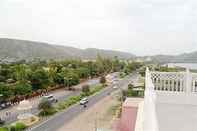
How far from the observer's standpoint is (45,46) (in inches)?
3698

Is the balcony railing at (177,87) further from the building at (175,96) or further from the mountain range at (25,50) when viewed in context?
the mountain range at (25,50)

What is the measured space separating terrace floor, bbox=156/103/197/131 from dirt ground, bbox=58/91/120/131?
8.77m

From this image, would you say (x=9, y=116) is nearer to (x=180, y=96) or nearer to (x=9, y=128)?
(x=9, y=128)

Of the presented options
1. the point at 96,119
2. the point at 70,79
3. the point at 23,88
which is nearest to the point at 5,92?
the point at 23,88

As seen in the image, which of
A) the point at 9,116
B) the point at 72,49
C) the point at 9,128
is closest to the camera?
the point at 9,128

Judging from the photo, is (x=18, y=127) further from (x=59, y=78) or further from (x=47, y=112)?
(x=59, y=78)

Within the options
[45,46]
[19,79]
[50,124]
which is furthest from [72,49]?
[50,124]

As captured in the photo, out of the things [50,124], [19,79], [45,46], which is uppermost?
[45,46]

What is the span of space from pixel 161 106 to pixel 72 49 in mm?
→ 115078

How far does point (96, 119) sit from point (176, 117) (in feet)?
39.9

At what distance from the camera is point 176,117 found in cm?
426

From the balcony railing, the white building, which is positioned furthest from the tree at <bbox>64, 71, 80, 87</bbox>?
the balcony railing

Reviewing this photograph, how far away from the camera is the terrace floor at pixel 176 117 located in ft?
13.1

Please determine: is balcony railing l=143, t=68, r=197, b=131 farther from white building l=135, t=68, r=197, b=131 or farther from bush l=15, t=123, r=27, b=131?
bush l=15, t=123, r=27, b=131
